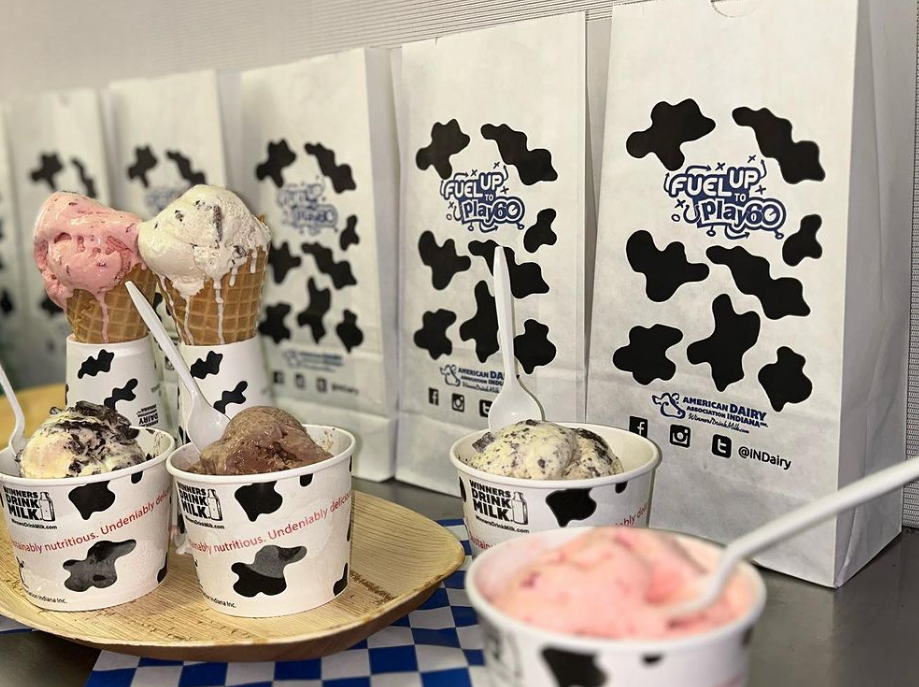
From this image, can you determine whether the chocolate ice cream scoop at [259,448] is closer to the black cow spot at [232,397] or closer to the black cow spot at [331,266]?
the black cow spot at [232,397]

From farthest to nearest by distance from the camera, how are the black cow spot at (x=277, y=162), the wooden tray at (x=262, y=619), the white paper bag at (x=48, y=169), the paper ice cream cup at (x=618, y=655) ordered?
the white paper bag at (x=48, y=169) → the black cow spot at (x=277, y=162) → the wooden tray at (x=262, y=619) → the paper ice cream cup at (x=618, y=655)

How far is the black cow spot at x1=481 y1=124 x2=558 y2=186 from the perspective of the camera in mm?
1010

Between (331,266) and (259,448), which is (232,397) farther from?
(331,266)

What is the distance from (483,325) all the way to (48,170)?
116cm

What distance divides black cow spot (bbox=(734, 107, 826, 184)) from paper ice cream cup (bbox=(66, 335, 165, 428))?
27.1 inches

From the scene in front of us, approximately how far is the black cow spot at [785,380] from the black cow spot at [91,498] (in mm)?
623

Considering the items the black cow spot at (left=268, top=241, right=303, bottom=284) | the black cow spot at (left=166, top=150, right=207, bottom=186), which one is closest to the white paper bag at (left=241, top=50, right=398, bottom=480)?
the black cow spot at (left=268, top=241, right=303, bottom=284)

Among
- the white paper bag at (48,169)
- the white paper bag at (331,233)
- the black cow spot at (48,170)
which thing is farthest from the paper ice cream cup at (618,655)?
the black cow spot at (48,170)

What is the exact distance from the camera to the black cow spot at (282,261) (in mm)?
1312

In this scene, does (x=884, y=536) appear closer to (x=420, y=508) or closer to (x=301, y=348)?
(x=420, y=508)

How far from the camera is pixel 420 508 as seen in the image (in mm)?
1128

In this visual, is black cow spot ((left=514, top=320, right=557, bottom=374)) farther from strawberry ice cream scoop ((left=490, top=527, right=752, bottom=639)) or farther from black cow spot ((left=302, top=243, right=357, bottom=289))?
strawberry ice cream scoop ((left=490, top=527, right=752, bottom=639))

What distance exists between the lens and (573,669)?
1.61 ft

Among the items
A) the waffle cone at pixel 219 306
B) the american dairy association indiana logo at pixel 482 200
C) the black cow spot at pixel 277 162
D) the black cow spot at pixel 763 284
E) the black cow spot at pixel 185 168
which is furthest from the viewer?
the black cow spot at pixel 185 168
